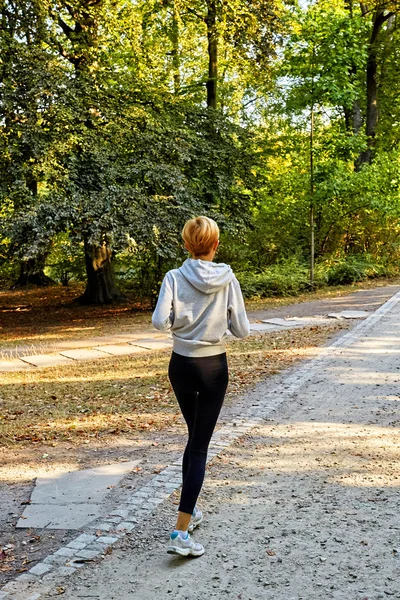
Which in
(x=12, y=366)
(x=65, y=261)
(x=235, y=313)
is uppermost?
(x=65, y=261)

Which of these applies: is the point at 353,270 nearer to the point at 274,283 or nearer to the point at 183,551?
the point at 274,283

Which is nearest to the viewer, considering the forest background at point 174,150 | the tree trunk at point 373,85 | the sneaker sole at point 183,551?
the sneaker sole at point 183,551

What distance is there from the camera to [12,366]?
1010 cm

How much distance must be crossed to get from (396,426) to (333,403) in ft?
3.38

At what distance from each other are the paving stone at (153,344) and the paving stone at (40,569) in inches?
308

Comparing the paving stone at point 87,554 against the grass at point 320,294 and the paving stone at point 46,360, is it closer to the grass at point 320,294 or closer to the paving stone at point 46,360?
the paving stone at point 46,360

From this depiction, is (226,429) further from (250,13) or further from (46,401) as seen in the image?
(250,13)

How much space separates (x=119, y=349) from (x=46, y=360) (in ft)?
4.58

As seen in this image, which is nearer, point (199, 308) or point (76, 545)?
point (199, 308)

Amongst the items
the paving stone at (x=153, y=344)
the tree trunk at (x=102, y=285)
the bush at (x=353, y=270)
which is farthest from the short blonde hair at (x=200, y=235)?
the bush at (x=353, y=270)

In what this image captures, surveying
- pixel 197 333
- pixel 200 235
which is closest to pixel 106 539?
pixel 197 333

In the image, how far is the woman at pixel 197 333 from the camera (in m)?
3.52

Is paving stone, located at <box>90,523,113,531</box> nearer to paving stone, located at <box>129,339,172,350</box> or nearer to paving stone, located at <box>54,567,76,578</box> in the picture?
paving stone, located at <box>54,567,76,578</box>

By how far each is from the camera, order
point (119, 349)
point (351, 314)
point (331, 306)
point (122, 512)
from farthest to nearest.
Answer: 1. point (331, 306)
2. point (351, 314)
3. point (119, 349)
4. point (122, 512)
